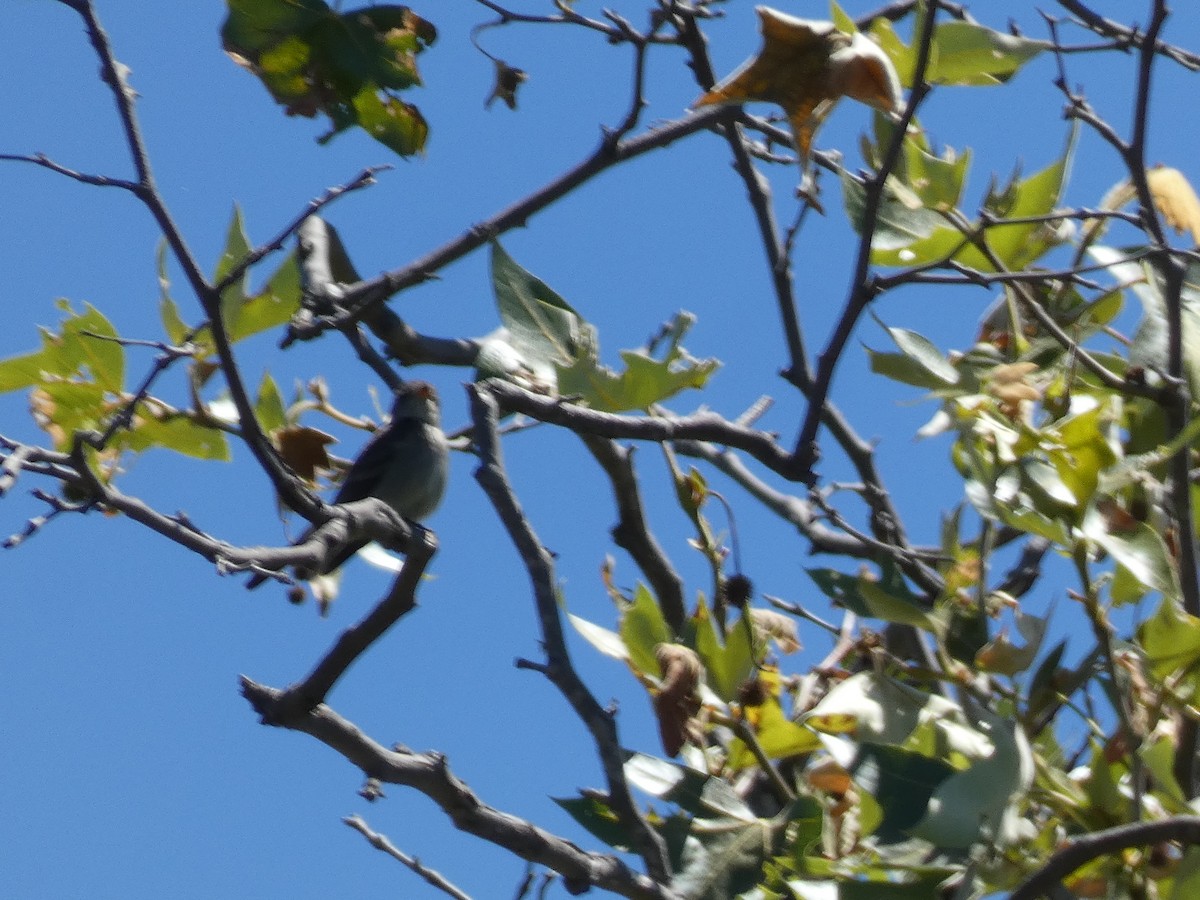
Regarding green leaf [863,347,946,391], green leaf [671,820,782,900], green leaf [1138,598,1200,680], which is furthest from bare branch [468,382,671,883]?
green leaf [1138,598,1200,680]

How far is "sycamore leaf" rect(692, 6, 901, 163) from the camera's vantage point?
78.2 inches

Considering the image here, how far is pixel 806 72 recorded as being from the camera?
6.68 ft

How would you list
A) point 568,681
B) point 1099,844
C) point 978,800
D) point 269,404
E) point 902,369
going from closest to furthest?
1. point 1099,844
2. point 978,800
3. point 568,681
4. point 902,369
5. point 269,404

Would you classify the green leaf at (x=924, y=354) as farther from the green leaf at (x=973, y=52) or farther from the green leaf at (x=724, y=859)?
the green leaf at (x=724, y=859)

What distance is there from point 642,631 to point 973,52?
1134mm

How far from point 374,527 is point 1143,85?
4.62 ft

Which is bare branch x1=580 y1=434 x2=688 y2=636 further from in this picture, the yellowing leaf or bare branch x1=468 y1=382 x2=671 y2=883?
the yellowing leaf

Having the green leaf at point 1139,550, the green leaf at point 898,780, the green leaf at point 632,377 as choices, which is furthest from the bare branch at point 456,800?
the green leaf at point 1139,550

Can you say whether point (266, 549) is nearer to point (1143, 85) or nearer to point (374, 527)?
point (374, 527)

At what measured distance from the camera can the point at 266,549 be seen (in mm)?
1661

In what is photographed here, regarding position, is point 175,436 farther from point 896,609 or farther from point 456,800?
point 896,609

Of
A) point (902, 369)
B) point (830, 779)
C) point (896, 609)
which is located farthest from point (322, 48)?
point (830, 779)

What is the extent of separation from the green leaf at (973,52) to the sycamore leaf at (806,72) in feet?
1.02

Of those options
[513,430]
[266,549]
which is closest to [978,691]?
[266,549]
